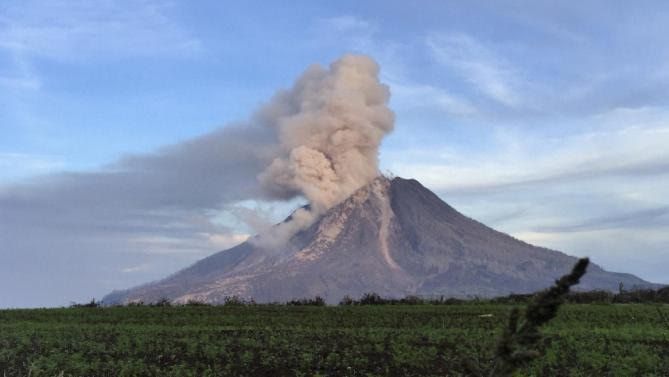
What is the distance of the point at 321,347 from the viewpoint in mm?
20250

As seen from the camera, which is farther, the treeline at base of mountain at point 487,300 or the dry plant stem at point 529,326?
the treeline at base of mountain at point 487,300

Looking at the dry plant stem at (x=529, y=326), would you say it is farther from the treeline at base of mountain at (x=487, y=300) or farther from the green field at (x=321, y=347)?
the treeline at base of mountain at (x=487, y=300)

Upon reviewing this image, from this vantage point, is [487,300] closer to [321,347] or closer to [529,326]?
[321,347]

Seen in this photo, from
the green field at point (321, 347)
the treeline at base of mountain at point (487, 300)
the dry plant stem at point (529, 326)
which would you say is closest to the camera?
the dry plant stem at point (529, 326)

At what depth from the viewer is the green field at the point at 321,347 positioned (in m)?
16.8

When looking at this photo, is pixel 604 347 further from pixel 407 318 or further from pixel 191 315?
pixel 191 315

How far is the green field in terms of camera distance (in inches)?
662

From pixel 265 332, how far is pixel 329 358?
8.34 m

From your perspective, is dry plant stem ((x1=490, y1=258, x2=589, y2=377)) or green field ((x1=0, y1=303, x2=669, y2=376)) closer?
dry plant stem ((x1=490, y1=258, x2=589, y2=377))

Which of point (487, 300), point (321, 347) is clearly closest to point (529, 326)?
point (321, 347)

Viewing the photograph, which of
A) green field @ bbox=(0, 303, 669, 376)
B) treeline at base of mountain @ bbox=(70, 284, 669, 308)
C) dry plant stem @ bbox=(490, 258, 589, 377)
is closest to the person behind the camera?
dry plant stem @ bbox=(490, 258, 589, 377)

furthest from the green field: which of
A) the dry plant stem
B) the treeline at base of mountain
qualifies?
the treeline at base of mountain

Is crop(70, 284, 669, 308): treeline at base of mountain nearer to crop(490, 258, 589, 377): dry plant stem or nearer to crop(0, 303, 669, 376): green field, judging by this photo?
crop(0, 303, 669, 376): green field

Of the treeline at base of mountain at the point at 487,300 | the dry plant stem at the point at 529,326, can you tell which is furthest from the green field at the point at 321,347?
the treeline at base of mountain at the point at 487,300
